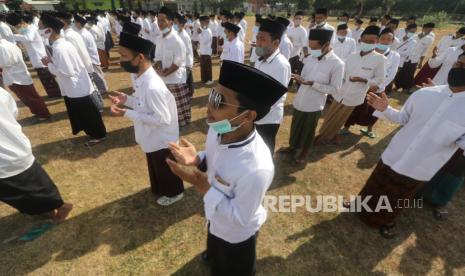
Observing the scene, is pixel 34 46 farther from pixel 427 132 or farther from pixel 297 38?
pixel 427 132

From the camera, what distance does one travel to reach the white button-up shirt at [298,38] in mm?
8656

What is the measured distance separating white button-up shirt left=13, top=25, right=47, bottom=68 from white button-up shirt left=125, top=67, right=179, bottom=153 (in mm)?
5680

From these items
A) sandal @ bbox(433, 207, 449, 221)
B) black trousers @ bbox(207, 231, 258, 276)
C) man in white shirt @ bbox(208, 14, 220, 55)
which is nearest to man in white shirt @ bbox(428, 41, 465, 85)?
sandal @ bbox(433, 207, 449, 221)

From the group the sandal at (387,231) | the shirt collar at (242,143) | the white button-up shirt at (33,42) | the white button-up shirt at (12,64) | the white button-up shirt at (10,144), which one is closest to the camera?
the shirt collar at (242,143)

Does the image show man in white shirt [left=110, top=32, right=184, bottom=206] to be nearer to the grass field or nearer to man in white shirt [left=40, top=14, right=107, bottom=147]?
the grass field

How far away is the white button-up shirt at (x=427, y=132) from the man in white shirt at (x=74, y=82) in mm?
5047

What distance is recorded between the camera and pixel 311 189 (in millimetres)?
4238

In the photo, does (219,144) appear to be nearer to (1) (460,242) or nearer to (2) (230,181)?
(2) (230,181)

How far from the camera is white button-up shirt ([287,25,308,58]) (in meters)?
8.66

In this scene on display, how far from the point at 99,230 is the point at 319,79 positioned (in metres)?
Answer: 4.09

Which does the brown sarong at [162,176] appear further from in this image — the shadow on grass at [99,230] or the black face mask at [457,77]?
the black face mask at [457,77]

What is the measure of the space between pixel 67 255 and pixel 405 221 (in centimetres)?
467

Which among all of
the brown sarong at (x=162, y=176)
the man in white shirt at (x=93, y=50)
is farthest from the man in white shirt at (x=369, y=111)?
the man in white shirt at (x=93, y=50)

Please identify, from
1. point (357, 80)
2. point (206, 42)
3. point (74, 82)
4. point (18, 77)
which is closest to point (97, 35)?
point (206, 42)
